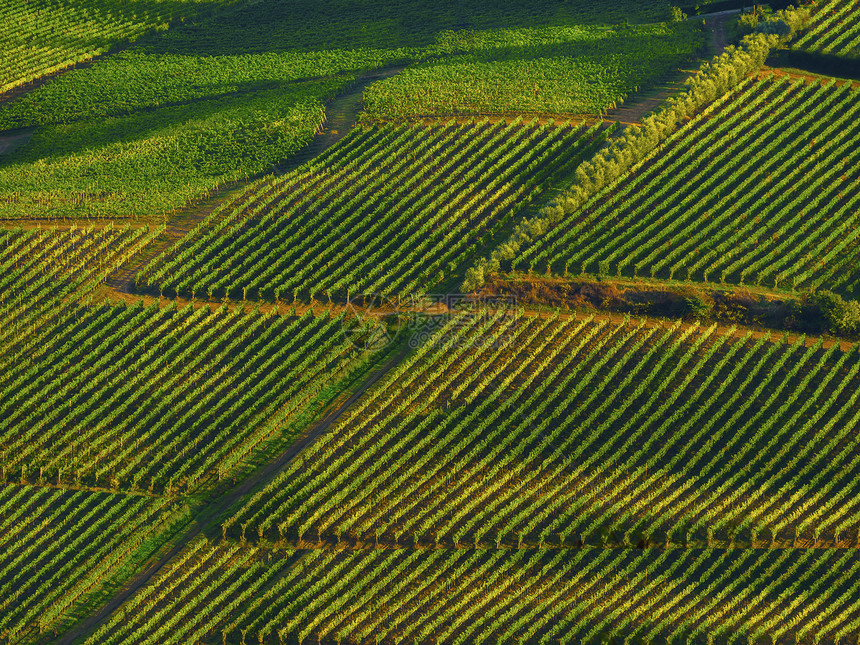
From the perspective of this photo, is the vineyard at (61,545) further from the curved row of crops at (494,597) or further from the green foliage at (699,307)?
the green foliage at (699,307)

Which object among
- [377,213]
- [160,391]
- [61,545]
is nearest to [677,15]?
[377,213]

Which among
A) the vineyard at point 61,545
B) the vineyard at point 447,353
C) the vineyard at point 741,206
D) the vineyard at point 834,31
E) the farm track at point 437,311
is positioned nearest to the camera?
the vineyard at point 61,545

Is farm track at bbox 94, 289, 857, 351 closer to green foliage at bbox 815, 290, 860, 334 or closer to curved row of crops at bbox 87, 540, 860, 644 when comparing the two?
green foliage at bbox 815, 290, 860, 334

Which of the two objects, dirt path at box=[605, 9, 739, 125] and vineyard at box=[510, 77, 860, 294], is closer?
vineyard at box=[510, 77, 860, 294]

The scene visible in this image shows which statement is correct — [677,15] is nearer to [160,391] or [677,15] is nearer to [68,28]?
[68,28]

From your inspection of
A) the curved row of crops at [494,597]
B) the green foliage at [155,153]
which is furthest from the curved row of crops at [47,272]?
the curved row of crops at [494,597]

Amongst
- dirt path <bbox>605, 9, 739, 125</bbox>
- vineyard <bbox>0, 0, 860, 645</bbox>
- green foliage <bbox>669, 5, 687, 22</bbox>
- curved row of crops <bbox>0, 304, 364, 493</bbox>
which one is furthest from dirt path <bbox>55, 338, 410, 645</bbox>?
green foliage <bbox>669, 5, 687, 22</bbox>
